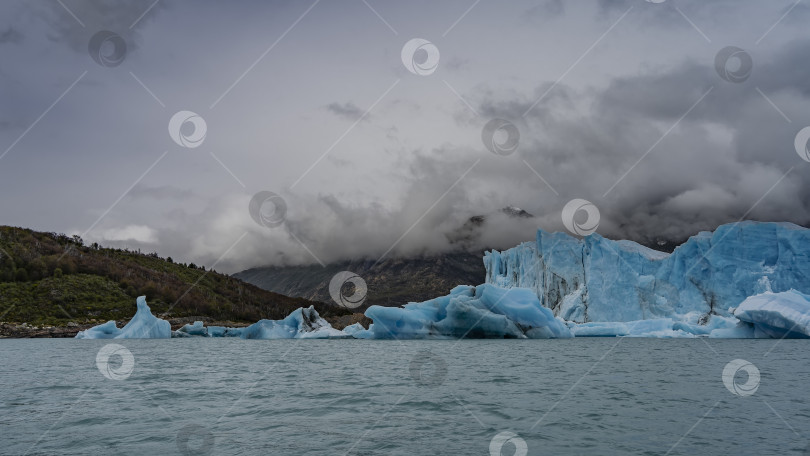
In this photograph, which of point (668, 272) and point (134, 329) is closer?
point (668, 272)

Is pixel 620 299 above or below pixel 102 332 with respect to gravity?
below

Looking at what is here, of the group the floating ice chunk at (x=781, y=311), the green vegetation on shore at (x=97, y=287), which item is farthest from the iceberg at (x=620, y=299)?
the green vegetation on shore at (x=97, y=287)

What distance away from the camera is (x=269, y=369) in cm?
2198

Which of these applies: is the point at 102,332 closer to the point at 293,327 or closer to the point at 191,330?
the point at 191,330

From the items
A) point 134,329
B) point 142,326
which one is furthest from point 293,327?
point 134,329

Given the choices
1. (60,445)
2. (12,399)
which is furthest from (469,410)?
(12,399)

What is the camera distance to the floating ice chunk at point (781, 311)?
38.2 metres

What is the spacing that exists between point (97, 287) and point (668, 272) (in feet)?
313

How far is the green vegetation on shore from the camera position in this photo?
83.2 metres

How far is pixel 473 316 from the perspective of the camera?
4091cm

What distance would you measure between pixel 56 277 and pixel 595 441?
347 ft

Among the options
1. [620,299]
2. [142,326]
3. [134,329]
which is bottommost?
[620,299]

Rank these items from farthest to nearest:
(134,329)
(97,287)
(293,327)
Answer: (97,287) < (293,327) < (134,329)

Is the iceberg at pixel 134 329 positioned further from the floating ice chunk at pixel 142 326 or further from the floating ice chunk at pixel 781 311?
the floating ice chunk at pixel 781 311
